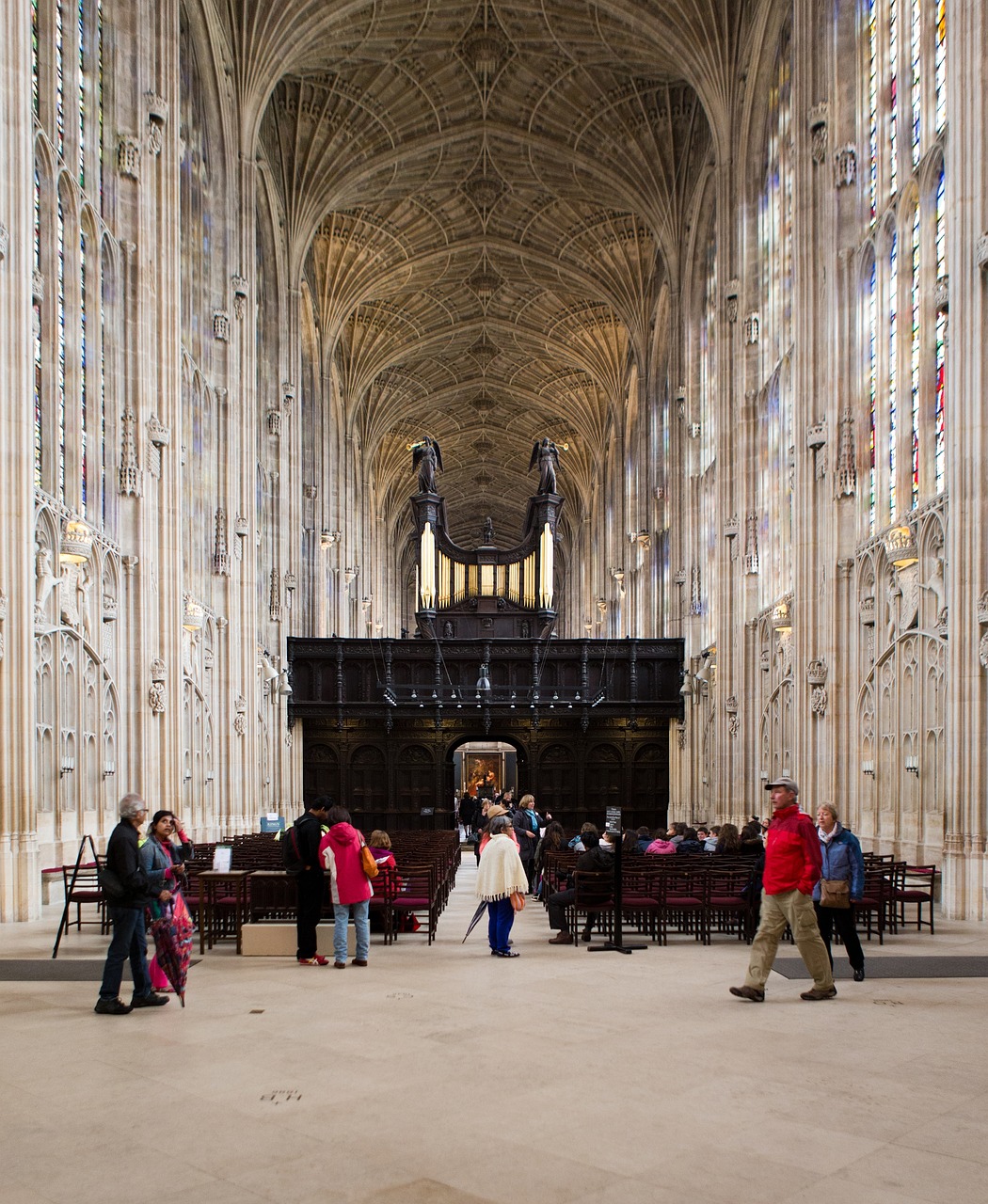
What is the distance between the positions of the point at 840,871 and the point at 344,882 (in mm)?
4361

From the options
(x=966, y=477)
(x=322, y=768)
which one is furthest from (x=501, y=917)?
(x=322, y=768)

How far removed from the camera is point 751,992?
28.4 feet

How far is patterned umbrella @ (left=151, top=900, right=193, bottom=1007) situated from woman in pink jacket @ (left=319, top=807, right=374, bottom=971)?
1922mm

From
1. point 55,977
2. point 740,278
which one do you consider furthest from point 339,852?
point 740,278

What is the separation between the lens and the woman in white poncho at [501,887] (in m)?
11.2

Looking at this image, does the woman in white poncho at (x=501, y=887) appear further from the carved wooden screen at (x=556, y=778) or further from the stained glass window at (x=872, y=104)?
the carved wooden screen at (x=556, y=778)

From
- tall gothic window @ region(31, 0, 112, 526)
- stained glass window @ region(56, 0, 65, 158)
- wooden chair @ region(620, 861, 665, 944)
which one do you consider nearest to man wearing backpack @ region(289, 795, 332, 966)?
wooden chair @ region(620, 861, 665, 944)

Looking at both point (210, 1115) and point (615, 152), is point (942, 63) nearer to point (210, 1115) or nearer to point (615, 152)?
point (210, 1115)

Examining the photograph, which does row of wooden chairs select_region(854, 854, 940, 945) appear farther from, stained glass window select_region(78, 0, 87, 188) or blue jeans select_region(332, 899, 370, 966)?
stained glass window select_region(78, 0, 87, 188)

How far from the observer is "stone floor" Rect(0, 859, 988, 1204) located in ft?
15.9

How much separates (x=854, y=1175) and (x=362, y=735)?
31.0m

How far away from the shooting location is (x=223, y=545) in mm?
27062

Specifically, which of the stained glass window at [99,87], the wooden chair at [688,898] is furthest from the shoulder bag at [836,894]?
the stained glass window at [99,87]

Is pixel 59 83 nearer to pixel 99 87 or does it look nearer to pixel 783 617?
pixel 99 87
